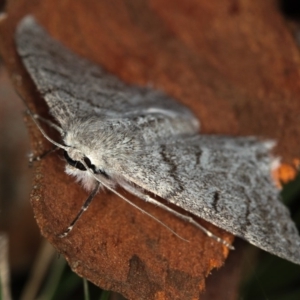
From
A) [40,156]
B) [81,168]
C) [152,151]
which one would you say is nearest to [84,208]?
[81,168]

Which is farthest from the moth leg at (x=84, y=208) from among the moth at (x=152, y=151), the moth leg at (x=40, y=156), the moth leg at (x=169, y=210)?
the moth leg at (x=40, y=156)

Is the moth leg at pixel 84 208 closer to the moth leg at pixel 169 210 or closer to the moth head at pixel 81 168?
the moth head at pixel 81 168

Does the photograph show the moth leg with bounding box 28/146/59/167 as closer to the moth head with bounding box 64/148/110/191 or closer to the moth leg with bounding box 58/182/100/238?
the moth head with bounding box 64/148/110/191

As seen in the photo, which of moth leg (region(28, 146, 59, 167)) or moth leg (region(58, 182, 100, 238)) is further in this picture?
moth leg (region(28, 146, 59, 167))

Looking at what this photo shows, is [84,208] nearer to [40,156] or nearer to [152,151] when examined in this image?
[40,156]

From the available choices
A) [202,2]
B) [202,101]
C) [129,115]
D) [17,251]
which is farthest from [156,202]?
[202,2]

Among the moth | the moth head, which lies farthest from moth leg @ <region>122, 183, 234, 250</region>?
the moth head

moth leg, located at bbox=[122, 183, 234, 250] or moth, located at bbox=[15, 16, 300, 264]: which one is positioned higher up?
moth, located at bbox=[15, 16, 300, 264]

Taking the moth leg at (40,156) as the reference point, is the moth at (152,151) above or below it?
above
